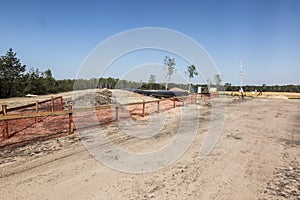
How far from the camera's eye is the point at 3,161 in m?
5.11

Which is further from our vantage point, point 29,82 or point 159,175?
point 29,82

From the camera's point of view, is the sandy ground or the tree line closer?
the sandy ground

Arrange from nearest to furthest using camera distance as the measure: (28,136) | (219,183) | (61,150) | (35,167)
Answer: (219,183), (35,167), (61,150), (28,136)

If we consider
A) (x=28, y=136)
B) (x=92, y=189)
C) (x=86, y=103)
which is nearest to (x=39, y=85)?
(x=86, y=103)

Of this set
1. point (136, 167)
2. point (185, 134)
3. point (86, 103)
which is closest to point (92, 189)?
point (136, 167)

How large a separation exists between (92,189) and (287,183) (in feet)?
11.2

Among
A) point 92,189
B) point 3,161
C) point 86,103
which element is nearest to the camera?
point 92,189

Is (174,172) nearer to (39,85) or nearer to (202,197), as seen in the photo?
(202,197)

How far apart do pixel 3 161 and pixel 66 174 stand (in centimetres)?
193

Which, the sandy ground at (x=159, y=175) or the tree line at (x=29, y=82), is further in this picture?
the tree line at (x=29, y=82)

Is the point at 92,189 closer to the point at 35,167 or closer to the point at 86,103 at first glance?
the point at 35,167

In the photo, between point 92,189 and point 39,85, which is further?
point 39,85

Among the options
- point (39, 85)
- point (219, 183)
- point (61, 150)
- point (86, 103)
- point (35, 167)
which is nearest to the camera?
point (219, 183)

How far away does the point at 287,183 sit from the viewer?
3984mm
